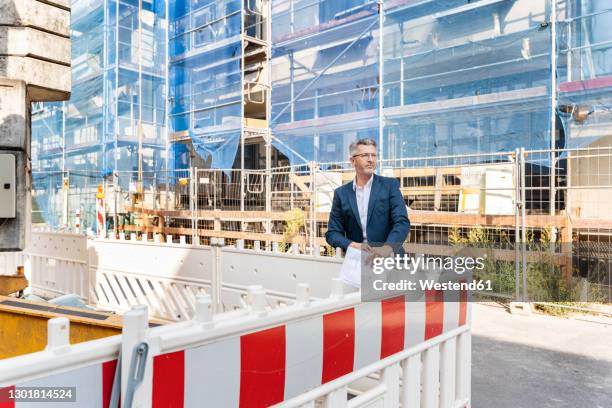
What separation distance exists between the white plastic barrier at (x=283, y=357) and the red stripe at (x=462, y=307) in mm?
94

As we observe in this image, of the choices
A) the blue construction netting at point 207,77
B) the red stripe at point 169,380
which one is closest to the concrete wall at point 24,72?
the red stripe at point 169,380

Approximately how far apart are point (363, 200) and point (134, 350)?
225 cm

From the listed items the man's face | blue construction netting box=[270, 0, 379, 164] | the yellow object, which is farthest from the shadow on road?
blue construction netting box=[270, 0, 379, 164]

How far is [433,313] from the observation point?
8.18 ft

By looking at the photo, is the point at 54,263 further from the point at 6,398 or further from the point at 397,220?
the point at 6,398

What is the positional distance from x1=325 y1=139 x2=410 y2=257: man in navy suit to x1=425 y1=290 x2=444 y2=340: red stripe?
580mm

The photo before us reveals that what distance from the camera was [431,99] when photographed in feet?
39.7

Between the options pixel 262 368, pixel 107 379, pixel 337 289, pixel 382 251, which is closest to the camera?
pixel 107 379

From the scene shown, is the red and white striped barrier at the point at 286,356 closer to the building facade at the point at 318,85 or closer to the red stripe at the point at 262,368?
the red stripe at the point at 262,368

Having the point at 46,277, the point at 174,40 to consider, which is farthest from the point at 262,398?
the point at 174,40

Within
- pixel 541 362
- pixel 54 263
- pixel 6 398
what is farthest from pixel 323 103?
pixel 6 398

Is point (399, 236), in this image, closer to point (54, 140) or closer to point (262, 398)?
point (262, 398)

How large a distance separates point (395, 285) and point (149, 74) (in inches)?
764

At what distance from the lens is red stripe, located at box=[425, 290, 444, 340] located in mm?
2449
